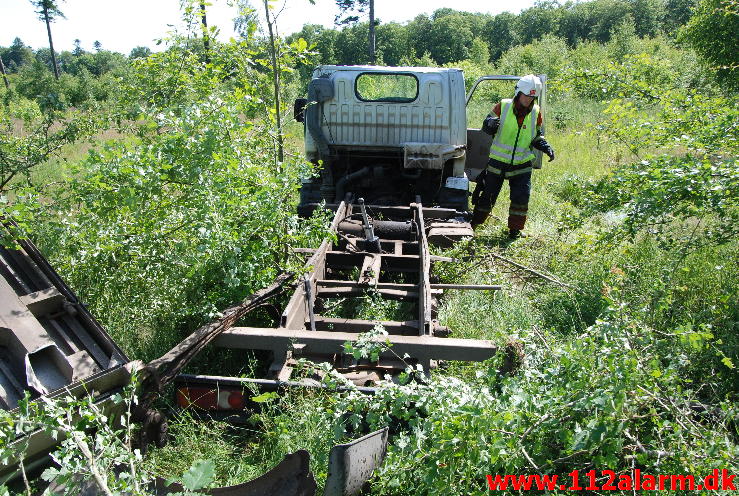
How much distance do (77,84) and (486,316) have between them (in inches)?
1455

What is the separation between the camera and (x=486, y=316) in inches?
171

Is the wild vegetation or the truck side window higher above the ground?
the truck side window

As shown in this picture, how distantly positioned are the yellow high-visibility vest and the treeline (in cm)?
4997

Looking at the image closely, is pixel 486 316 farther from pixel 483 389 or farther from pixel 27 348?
pixel 27 348

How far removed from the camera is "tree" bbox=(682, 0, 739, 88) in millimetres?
12555

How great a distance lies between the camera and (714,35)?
42.9 feet

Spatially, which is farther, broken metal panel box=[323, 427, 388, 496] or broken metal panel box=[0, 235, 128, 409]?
broken metal panel box=[0, 235, 128, 409]

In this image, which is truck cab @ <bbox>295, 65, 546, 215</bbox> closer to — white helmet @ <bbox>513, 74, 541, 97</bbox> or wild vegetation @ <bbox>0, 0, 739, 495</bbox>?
white helmet @ <bbox>513, 74, 541, 97</bbox>

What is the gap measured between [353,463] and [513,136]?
5.04 metres

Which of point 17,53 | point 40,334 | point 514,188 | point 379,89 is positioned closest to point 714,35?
point 379,89

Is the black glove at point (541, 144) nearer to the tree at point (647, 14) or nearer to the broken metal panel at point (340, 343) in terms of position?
the broken metal panel at point (340, 343)

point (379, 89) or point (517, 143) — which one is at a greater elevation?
point (379, 89)

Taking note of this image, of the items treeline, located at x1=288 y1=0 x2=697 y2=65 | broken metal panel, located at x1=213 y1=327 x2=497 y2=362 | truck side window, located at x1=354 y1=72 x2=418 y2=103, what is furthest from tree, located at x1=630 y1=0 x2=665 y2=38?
broken metal panel, located at x1=213 y1=327 x2=497 y2=362

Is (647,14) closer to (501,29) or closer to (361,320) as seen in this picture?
(501,29)
